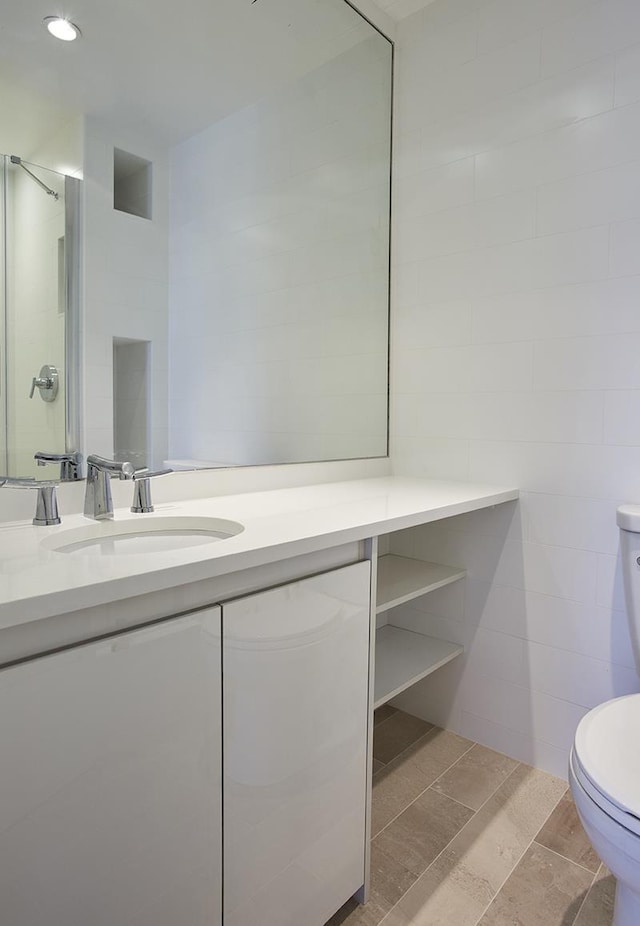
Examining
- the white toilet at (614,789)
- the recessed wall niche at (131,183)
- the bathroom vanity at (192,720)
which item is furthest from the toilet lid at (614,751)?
the recessed wall niche at (131,183)

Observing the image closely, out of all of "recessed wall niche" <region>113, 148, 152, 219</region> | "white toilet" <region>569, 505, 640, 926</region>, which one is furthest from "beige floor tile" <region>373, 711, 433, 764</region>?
"recessed wall niche" <region>113, 148, 152, 219</region>

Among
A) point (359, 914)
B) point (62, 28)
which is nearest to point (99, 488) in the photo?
point (62, 28)

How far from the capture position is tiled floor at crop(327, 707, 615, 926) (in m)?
1.24

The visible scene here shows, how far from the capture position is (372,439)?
6.73 feet

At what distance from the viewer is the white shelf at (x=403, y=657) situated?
158 cm

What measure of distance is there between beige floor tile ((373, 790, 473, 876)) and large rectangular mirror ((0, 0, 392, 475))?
107 centimetres

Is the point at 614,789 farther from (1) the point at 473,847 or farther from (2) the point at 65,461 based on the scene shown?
(2) the point at 65,461

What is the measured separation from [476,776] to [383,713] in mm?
441

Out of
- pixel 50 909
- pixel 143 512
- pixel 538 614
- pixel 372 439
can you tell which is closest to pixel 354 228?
pixel 372 439

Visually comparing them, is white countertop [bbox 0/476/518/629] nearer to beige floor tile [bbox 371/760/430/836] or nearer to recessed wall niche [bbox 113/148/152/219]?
recessed wall niche [bbox 113/148/152/219]

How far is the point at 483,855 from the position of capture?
1393 mm

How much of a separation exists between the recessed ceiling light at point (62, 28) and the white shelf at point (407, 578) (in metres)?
1.48

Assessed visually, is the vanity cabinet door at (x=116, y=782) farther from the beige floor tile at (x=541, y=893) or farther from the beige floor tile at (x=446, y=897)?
the beige floor tile at (x=541, y=893)

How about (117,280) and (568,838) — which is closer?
(117,280)
